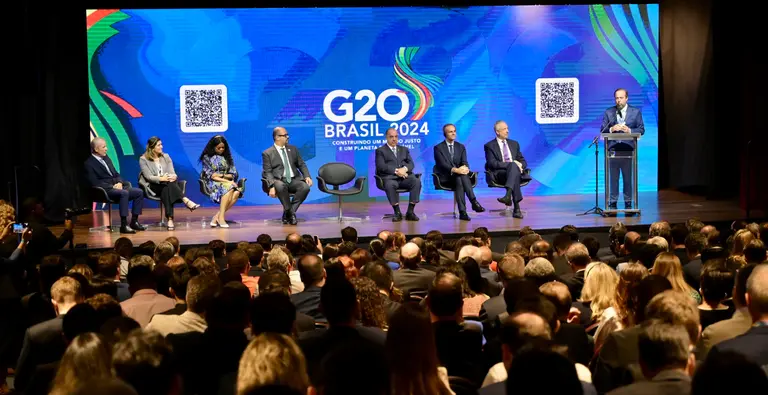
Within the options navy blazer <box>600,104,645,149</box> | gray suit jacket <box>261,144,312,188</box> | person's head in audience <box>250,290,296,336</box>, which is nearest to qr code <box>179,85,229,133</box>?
gray suit jacket <box>261,144,312,188</box>

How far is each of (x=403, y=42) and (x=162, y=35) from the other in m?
3.01

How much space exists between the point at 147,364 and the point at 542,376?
107cm

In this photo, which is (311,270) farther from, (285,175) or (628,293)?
(285,175)

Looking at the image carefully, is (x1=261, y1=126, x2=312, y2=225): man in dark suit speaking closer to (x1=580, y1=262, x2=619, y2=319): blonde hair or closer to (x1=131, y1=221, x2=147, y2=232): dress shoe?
(x1=131, y1=221, x2=147, y2=232): dress shoe

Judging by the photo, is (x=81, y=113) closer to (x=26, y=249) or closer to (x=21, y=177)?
(x=21, y=177)

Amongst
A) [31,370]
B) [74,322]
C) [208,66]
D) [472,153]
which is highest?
[208,66]

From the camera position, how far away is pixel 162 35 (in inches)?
452

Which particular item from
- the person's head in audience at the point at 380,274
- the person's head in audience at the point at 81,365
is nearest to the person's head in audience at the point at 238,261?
the person's head in audience at the point at 380,274

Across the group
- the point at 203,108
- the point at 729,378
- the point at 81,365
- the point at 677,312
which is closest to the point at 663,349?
the point at 677,312

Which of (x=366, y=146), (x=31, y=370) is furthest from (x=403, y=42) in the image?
(x=31, y=370)

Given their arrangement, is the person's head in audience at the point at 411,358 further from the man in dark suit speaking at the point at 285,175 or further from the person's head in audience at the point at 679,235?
the man in dark suit speaking at the point at 285,175

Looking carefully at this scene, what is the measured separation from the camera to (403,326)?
2.46 m

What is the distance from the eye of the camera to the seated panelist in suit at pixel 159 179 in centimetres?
945

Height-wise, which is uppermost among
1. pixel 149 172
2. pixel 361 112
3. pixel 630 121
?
pixel 361 112
